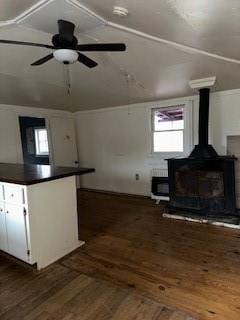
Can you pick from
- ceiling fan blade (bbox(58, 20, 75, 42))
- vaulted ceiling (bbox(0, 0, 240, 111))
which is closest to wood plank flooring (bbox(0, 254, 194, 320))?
ceiling fan blade (bbox(58, 20, 75, 42))

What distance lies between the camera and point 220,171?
3.53 metres

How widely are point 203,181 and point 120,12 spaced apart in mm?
2709

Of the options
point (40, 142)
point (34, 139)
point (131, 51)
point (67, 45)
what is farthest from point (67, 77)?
point (34, 139)

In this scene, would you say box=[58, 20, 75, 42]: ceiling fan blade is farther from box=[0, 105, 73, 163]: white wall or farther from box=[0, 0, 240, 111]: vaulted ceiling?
box=[0, 105, 73, 163]: white wall

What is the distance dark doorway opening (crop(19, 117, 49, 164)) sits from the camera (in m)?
6.65

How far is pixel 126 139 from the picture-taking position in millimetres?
5309

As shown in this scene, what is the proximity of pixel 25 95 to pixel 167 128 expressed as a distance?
2.79 meters

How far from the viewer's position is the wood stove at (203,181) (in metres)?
3.48

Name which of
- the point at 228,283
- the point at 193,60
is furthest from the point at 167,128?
the point at 228,283

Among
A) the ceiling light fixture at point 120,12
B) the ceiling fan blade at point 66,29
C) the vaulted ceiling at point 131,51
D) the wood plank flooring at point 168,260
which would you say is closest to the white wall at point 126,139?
the vaulted ceiling at point 131,51

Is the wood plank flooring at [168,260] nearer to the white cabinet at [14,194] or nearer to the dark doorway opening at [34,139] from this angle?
the white cabinet at [14,194]

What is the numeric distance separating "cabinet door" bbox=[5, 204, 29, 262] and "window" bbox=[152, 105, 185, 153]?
323 cm

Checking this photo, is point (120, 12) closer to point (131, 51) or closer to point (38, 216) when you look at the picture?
point (131, 51)

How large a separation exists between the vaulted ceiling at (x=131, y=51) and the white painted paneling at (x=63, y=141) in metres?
0.81
